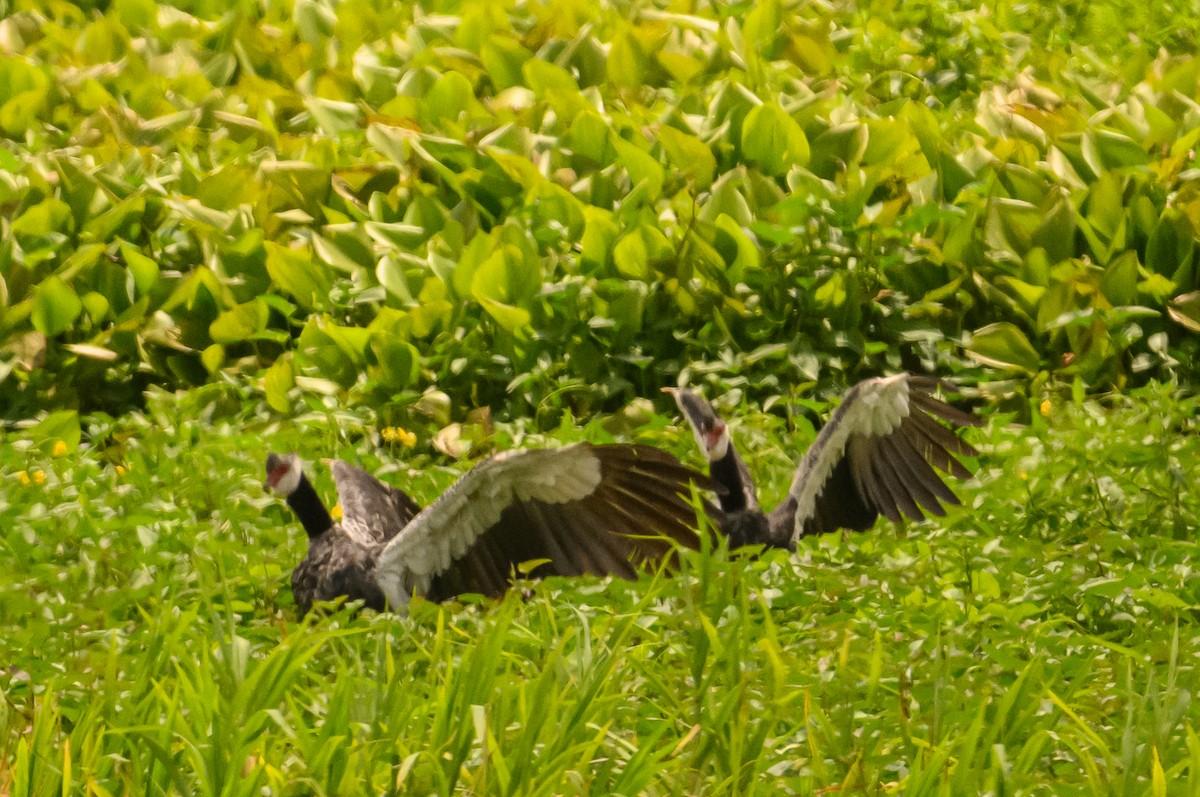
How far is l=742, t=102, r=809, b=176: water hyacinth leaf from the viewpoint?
6.29 meters

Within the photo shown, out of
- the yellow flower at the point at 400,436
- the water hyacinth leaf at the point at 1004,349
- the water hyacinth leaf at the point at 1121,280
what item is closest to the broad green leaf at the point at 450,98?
the yellow flower at the point at 400,436

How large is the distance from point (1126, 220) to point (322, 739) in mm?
3814

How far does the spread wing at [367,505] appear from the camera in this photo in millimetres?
4281

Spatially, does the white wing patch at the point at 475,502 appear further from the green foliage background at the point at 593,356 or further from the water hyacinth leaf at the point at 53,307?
the water hyacinth leaf at the point at 53,307

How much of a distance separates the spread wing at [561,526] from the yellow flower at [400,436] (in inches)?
45.1

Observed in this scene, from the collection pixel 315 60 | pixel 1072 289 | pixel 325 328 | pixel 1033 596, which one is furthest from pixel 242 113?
pixel 1033 596

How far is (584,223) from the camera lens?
19.8 ft

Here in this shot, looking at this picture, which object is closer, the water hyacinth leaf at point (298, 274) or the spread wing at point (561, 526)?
the spread wing at point (561, 526)

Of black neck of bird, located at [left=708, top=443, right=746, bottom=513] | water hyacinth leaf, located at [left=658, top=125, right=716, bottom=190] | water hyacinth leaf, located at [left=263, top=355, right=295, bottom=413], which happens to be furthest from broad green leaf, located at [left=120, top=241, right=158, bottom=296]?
black neck of bird, located at [left=708, top=443, right=746, bottom=513]

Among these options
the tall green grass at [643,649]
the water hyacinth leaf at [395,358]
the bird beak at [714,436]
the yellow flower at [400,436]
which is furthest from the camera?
the water hyacinth leaf at [395,358]

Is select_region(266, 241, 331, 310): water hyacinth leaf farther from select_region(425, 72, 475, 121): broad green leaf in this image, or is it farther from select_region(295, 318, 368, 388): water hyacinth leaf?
select_region(425, 72, 475, 121): broad green leaf

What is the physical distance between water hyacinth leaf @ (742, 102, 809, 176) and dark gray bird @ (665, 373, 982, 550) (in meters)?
2.11

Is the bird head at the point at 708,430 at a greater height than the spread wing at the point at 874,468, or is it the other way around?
the bird head at the point at 708,430

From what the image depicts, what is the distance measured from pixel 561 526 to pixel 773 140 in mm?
2700
